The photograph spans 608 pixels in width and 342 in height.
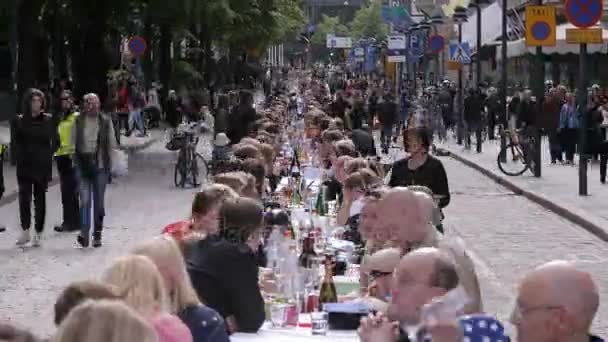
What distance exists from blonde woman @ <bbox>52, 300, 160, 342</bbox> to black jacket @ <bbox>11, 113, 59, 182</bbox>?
41.2ft

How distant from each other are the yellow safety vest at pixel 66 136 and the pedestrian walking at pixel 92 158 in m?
0.09

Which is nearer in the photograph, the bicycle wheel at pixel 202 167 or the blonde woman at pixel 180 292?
the blonde woman at pixel 180 292

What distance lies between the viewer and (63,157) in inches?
685

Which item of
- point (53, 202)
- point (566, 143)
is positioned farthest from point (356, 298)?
point (566, 143)

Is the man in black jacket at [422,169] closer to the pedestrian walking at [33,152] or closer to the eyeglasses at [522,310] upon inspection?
the pedestrian walking at [33,152]

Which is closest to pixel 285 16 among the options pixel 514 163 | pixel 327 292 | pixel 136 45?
pixel 136 45

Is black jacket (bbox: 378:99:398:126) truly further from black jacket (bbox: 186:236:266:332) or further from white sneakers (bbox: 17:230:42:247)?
black jacket (bbox: 186:236:266:332)

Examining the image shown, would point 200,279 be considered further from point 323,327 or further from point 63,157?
point 63,157

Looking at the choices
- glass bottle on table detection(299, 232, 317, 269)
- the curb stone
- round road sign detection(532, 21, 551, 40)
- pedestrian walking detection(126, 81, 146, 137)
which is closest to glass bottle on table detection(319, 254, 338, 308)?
glass bottle on table detection(299, 232, 317, 269)

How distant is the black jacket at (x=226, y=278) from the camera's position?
7.64 meters

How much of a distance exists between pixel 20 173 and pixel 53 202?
21.5 ft

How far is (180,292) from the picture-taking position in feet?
20.8

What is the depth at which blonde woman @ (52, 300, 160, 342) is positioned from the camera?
3.97 m

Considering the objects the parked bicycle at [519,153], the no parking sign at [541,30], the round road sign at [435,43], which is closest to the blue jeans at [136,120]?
the round road sign at [435,43]
